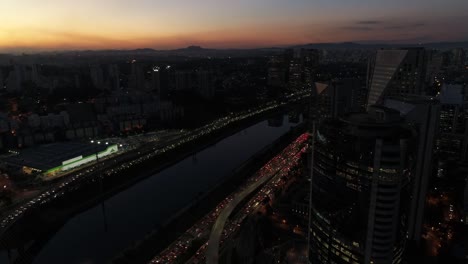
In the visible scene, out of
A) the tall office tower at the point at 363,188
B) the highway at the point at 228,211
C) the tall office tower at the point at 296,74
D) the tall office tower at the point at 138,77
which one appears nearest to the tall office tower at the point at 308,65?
the tall office tower at the point at 296,74

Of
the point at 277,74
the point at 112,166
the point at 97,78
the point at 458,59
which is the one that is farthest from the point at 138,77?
the point at 458,59

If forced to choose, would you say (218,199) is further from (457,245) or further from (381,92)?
(381,92)

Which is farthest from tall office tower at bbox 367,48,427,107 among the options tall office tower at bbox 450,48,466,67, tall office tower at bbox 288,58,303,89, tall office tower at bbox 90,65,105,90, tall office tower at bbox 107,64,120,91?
tall office tower at bbox 450,48,466,67

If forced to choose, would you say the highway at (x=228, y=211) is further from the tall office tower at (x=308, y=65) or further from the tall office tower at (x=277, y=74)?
the tall office tower at (x=277, y=74)

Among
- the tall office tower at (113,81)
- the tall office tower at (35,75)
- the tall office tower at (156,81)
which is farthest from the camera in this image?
the tall office tower at (113,81)

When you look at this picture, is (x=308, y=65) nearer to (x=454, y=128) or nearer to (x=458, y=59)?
(x=458, y=59)

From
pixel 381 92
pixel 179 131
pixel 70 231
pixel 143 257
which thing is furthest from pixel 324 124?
pixel 179 131

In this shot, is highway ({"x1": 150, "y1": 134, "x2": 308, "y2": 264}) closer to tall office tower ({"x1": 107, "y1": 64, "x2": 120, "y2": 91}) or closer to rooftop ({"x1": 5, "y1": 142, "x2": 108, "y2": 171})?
rooftop ({"x1": 5, "y1": 142, "x2": 108, "y2": 171})
